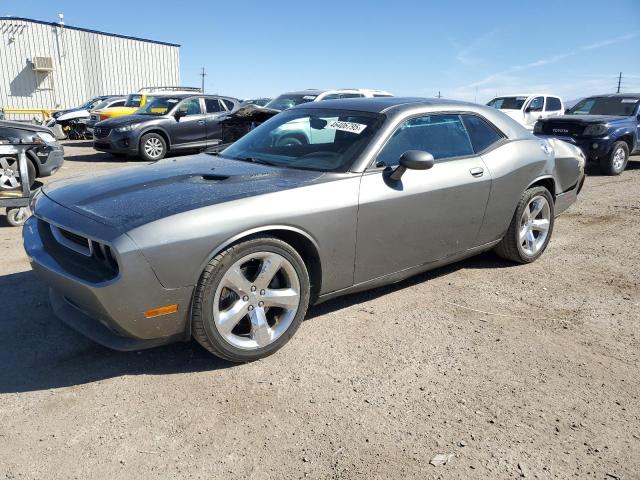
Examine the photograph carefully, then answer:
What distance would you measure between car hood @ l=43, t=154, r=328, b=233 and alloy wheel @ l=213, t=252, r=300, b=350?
1.35 ft

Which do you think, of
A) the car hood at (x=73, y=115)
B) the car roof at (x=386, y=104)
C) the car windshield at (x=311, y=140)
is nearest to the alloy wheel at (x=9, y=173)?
the car windshield at (x=311, y=140)

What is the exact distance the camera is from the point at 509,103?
16375 millimetres

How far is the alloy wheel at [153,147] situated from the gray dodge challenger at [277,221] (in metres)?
8.59

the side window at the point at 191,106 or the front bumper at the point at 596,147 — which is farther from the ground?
the side window at the point at 191,106

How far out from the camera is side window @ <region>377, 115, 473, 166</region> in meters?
3.64

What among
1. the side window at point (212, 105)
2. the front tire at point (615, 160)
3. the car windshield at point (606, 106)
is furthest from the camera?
the side window at point (212, 105)

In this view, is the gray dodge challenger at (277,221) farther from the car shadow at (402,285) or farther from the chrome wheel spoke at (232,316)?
the car shadow at (402,285)

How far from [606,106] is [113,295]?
1254 centimetres

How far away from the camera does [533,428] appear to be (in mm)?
2488

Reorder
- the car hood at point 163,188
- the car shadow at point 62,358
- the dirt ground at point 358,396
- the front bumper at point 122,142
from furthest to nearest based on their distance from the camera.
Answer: the front bumper at point 122,142, the car shadow at point 62,358, the car hood at point 163,188, the dirt ground at point 358,396

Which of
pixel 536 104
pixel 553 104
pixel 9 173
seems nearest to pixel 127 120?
pixel 9 173

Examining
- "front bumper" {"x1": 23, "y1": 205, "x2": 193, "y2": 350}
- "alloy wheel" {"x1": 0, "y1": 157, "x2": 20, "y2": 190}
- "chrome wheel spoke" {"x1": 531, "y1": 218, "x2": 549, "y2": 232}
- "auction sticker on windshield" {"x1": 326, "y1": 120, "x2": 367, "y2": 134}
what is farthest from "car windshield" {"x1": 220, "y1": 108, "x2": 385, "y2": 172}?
"alloy wheel" {"x1": 0, "y1": 157, "x2": 20, "y2": 190}

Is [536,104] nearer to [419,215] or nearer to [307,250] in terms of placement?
[419,215]

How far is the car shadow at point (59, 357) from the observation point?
285 cm
